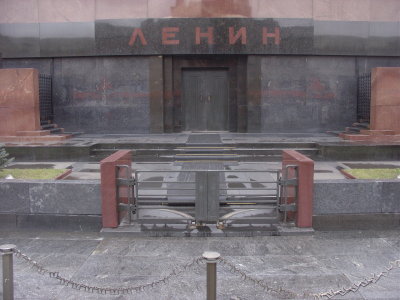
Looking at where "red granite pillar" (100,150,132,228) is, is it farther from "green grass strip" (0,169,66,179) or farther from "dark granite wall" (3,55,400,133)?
"dark granite wall" (3,55,400,133)

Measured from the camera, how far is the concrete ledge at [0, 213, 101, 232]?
336 inches

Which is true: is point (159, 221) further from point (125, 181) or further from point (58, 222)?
point (58, 222)

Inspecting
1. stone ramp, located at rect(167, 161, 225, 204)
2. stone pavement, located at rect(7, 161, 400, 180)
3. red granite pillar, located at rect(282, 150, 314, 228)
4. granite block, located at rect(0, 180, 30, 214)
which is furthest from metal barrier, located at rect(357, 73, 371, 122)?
granite block, located at rect(0, 180, 30, 214)

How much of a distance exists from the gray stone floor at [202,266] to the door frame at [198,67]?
11.9m

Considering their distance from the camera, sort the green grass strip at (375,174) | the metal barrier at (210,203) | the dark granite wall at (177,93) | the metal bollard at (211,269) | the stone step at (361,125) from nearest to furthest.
→ the metal bollard at (211,269)
the metal barrier at (210,203)
the green grass strip at (375,174)
the stone step at (361,125)
the dark granite wall at (177,93)

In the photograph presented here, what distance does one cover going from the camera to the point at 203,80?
20.2 m

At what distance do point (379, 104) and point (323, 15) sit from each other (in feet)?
17.2

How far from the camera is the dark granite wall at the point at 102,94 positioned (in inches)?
778

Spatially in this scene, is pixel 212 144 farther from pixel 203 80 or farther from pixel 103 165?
pixel 103 165

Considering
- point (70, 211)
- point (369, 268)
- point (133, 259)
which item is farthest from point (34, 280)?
point (369, 268)

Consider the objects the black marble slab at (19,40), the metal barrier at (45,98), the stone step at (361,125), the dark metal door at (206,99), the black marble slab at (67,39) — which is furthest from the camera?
the dark metal door at (206,99)

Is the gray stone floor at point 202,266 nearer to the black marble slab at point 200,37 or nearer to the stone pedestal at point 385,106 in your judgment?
the stone pedestal at point 385,106

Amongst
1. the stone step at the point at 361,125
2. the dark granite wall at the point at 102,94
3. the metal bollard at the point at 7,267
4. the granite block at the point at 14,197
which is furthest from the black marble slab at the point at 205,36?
the metal bollard at the point at 7,267

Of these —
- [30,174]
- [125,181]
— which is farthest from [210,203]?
[30,174]
